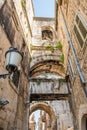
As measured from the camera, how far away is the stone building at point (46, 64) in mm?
5824

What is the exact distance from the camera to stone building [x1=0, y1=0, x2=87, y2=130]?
582 centimetres

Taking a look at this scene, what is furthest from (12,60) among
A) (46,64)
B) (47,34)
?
(47,34)

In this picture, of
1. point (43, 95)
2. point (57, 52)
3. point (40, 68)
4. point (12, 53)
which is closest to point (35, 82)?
point (43, 95)

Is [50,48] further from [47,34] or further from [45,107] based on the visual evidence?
[45,107]

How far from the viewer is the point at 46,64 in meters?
12.4

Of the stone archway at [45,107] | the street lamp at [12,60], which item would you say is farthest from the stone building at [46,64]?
the street lamp at [12,60]

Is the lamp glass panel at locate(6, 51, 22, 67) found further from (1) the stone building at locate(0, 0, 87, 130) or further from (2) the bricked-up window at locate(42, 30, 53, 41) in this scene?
(2) the bricked-up window at locate(42, 30, 53, 41)

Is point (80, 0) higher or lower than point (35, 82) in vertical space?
higher

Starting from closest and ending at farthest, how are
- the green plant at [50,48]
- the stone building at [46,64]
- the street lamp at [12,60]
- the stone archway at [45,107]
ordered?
the street lamp at [12,60], the stone building at [46,64], the green plant at [50,48], the stone archway at [45,107]

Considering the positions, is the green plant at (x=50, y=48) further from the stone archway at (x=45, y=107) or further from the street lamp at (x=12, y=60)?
the street lamp at (x=12, y=60)

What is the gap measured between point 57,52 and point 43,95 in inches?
145

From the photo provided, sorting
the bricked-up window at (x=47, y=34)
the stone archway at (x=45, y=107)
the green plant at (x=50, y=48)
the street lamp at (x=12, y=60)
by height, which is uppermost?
the bricked-up window at (x=47, y=34)

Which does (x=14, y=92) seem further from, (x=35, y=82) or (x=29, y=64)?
(x=29, y=64)

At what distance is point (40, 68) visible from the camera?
12758mm
